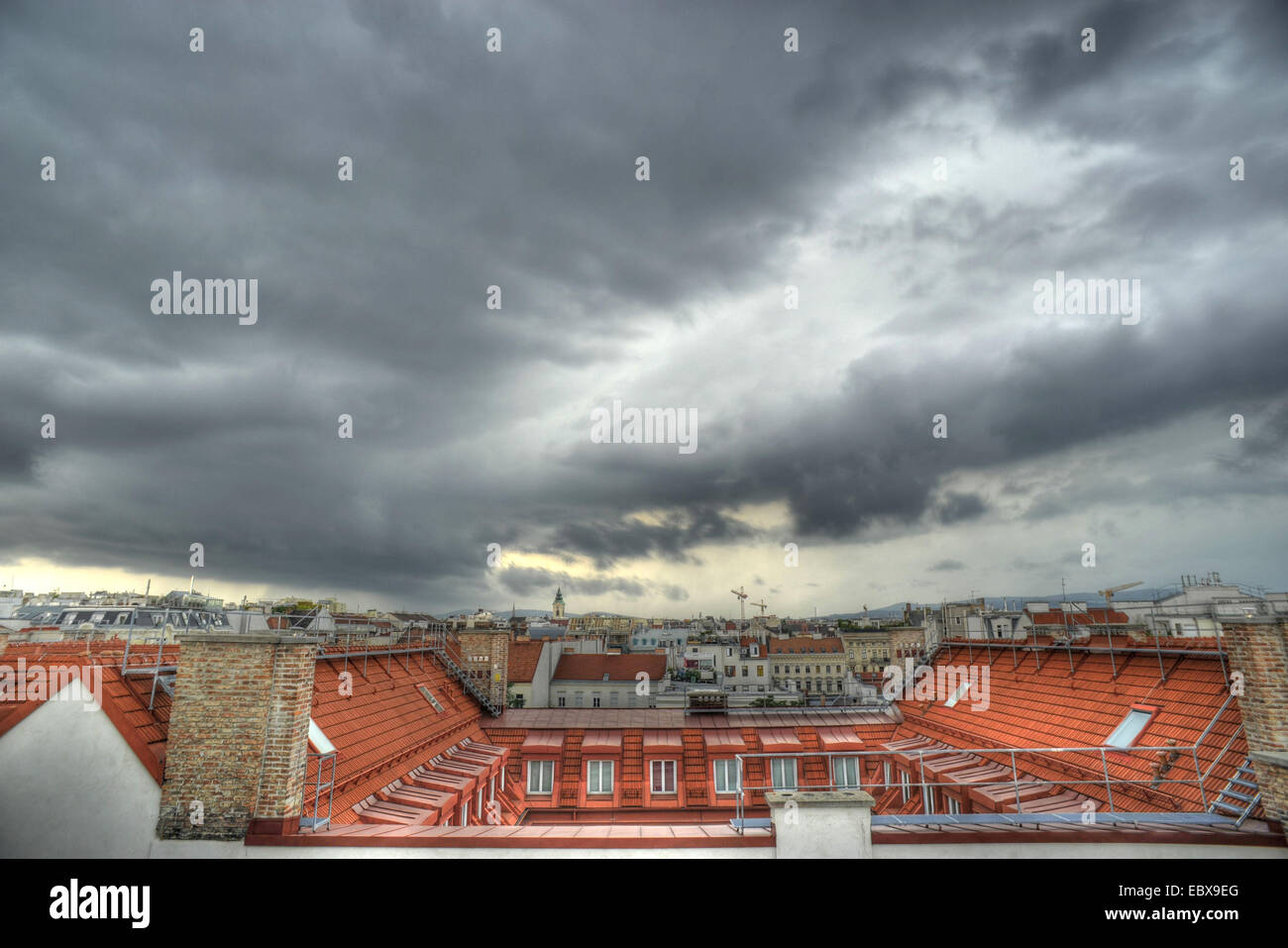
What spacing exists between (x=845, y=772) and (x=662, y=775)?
6.67 m

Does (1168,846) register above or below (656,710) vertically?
above

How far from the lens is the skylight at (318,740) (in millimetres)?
12008

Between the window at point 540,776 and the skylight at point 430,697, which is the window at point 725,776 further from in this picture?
the skylight at point 430,697

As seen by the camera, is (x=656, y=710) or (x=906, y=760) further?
(x=656, y=710)

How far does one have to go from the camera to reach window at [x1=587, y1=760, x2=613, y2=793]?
20953 mm

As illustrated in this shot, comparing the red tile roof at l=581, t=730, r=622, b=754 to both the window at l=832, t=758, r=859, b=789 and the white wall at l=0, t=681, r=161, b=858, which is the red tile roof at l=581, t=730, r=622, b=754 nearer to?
the window at l=832, t=758, r=859, b=789

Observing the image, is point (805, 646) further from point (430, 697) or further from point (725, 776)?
point (430, 697)

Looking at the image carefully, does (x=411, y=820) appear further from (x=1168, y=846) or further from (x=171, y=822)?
(x=1168, y=846)

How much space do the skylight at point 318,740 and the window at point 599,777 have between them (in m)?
10.5

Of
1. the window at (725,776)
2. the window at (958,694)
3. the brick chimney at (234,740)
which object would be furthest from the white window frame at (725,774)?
the brick chimney at (234,740)
